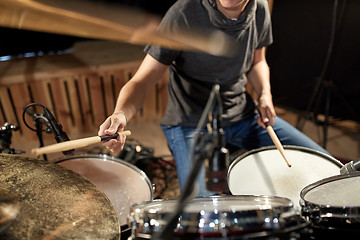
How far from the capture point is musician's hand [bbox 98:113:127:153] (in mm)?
997

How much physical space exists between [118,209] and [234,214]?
600mm

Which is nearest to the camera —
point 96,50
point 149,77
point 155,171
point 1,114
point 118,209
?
point 118,209

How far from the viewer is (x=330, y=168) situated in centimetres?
116

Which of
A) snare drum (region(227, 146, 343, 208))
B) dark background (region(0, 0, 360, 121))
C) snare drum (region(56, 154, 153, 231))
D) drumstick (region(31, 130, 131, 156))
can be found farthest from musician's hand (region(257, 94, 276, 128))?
dark background (region(0, 0, 360, 121))

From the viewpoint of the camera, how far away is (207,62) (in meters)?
1.36

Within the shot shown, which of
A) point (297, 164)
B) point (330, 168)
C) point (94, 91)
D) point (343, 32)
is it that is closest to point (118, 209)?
point (297, 164)

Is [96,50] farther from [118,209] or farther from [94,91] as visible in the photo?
[118,209]

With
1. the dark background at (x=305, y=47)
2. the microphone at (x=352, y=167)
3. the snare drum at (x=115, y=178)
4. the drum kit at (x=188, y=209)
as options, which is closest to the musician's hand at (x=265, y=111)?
the drum kit at (x=188, y=209)

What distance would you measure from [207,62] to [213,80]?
3.5 inches

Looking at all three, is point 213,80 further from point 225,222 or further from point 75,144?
point 225,222

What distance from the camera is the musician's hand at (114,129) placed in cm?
100

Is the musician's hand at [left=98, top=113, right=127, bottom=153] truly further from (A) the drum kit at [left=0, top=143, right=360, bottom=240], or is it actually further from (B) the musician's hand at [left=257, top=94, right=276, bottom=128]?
(B) the musician's hand at [left=257, top=94, right=276, bottom=128]

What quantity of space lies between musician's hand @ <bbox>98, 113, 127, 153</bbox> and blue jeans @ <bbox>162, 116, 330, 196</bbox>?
348 millimetres

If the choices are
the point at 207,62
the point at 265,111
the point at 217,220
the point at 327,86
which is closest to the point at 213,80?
the point at 207,62
